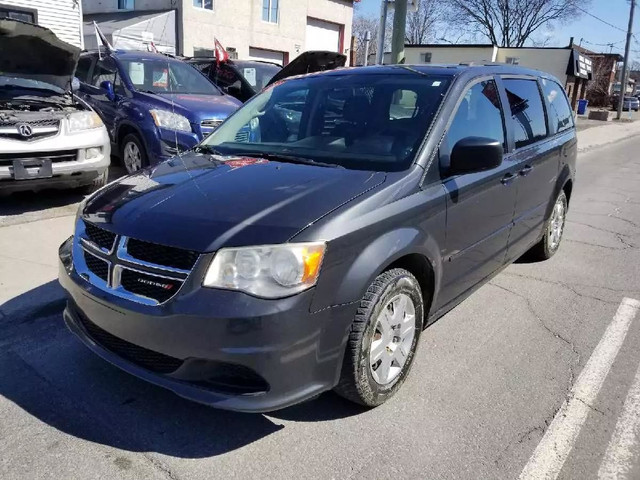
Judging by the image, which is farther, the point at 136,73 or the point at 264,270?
the point at 136,73

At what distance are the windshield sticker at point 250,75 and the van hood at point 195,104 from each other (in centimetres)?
324

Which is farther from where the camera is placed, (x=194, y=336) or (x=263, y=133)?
(x=263, y=133)

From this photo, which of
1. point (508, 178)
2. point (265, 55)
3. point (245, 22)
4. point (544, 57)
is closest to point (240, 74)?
point (508, 178)

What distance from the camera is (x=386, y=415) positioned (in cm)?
293

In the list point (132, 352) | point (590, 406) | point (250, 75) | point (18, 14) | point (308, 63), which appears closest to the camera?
point (132, 352)

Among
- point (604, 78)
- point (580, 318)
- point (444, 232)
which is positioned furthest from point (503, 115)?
point (604, 78)

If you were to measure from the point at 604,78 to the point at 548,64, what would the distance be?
18606mm

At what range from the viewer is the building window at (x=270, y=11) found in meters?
27.5

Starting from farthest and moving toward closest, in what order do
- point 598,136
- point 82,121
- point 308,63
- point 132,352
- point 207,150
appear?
point 598,136
point 308,63
point 82,121
point 207,150
point 132,352

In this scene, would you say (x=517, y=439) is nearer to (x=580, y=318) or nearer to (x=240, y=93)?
(x=580, y=318)

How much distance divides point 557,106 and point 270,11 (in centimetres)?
Result: 2512

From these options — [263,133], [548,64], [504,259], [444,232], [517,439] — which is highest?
[548,64]

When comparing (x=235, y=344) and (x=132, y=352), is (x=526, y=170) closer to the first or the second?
(x=235, y=344)

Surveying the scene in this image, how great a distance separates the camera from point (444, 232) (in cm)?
321
